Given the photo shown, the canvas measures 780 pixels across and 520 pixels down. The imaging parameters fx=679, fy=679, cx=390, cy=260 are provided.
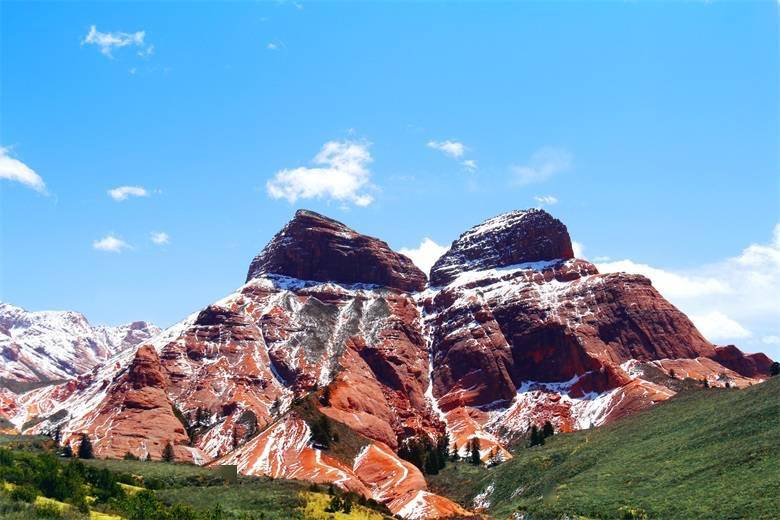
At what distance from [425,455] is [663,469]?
197 feet

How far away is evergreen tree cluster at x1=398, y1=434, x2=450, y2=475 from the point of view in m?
126

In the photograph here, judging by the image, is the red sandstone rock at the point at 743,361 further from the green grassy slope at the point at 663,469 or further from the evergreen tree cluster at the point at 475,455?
the evergreen tree cluster at the point at 475,455

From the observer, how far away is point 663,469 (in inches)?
2940

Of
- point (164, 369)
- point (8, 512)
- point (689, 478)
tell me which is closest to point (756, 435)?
point (689, 478)

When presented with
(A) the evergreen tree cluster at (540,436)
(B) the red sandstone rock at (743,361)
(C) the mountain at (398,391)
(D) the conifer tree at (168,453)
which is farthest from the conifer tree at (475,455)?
(B) the red sandstone rock at (743,361)

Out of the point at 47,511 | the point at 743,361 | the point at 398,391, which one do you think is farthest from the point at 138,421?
the point at 743,361

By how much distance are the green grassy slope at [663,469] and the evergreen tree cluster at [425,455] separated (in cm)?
771

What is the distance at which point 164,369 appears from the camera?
186625 mm

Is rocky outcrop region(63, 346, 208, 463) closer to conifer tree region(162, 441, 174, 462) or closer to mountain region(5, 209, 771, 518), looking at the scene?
mountain region(5, 209, 771, 518)

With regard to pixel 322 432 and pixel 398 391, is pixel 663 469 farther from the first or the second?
pixel 398 391

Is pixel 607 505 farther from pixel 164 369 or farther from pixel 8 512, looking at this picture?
pixel 164 369

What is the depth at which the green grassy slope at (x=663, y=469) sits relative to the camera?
61125mm

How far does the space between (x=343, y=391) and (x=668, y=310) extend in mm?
105974

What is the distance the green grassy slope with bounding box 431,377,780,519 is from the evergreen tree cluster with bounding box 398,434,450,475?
7709mm
